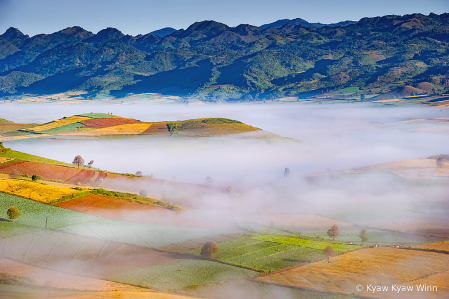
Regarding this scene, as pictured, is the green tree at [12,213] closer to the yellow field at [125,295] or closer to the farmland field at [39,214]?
the farmland field at [39,214]

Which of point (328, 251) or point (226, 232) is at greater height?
point (328, 251)

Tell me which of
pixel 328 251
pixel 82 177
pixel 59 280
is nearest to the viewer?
pixel 59 280

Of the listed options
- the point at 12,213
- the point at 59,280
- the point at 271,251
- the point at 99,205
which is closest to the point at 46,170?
the point at 99,205

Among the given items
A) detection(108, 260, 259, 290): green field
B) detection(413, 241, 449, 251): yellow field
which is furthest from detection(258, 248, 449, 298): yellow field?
detection(108, 260, 259, 290): green field

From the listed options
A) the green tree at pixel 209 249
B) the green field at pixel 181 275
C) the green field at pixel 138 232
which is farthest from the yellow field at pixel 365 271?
the green field at pixel 138 232

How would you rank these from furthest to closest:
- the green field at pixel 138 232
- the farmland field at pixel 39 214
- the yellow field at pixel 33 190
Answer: the yellow field at pixel 33 190 → the farmland field at pixel 39 214 → the green field at pixel 138 232

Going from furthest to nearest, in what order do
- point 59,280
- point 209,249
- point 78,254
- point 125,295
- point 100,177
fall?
1. point 100,177
2. point 209,249
3. point 78,254
4. point 59,280
5. point 125,295

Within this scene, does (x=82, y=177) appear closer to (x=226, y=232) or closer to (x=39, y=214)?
(x=39, y=214)
